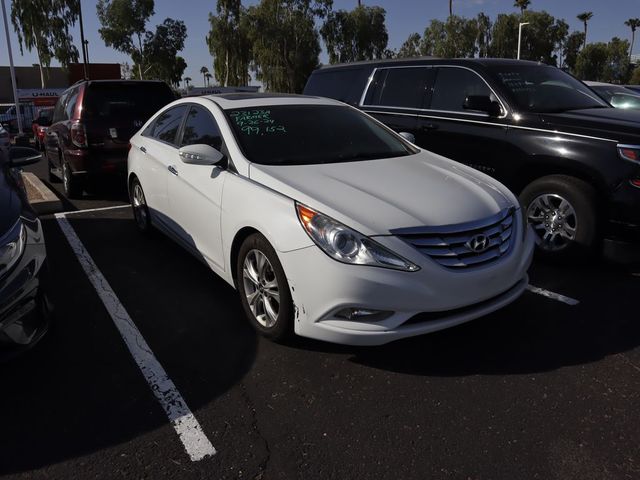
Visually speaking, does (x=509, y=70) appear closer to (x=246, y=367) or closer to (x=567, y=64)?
(x=246, y=367)

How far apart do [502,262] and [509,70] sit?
326cm

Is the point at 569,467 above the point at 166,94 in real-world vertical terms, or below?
below

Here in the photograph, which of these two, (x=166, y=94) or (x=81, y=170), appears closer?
(x=81, y=170)

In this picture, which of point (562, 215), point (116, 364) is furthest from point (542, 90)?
point (116, 364)

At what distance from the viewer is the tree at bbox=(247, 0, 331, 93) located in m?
46.8

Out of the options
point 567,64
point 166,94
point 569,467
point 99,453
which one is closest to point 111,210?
point 166,94

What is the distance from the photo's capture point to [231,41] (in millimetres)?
50000

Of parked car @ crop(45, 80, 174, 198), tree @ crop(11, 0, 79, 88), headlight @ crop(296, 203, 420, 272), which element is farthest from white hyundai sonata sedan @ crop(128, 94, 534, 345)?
tree @ crop(11, 0, 79, 88)

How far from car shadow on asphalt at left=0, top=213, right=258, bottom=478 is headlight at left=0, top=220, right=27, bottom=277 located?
45 cm

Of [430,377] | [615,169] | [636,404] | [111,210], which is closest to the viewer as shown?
[636,404]

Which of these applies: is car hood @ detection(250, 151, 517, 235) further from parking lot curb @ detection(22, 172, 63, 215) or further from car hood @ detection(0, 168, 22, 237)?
parking lot curb @ detection(22, 172, 63, 215)

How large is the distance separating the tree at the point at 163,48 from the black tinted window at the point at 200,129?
46.8 metres

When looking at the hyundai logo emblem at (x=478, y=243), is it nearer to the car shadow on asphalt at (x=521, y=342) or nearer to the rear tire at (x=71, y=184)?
the car shadow on asphalt at (x=521, y=342)

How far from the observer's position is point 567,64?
70312mm
